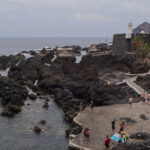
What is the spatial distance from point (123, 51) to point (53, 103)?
28.6 metres

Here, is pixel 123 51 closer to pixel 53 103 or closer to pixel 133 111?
pixel 53 103

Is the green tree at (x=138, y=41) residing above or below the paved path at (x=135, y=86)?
above

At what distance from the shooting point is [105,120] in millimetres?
21812

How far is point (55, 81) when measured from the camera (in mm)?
40969

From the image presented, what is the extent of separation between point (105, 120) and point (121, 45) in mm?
38388

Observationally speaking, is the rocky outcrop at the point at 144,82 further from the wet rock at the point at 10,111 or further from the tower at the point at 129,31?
the tower at the point at 129,31

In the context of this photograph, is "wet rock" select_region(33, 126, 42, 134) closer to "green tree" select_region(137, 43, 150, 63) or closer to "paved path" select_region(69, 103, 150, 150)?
"paved path" select_region(69, 103, 150, 150)

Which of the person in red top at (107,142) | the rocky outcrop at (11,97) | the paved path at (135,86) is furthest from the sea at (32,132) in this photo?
the paved path at (135,86)

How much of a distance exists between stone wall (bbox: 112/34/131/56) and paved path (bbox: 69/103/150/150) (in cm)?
3216

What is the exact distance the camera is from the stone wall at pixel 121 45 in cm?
5588

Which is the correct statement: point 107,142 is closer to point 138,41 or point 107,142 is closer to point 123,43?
point 138,41

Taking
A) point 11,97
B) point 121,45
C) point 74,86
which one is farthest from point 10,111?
point 121,45

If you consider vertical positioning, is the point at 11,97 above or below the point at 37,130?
above

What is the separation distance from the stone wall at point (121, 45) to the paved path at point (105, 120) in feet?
106
